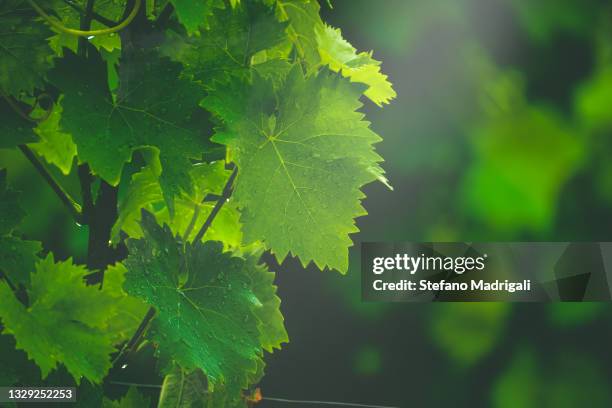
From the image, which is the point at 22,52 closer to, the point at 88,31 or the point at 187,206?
the point at 88,31

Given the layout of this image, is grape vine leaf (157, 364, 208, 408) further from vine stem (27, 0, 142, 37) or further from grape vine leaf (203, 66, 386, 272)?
vine stem (27, 0, 142, 37)

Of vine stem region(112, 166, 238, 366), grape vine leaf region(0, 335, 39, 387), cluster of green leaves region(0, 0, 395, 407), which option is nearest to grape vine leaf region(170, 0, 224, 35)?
cluster of green leaves region(0, 0, 395, 407)

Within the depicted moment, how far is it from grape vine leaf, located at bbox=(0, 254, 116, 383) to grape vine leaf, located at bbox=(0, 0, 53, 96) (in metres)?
0.11

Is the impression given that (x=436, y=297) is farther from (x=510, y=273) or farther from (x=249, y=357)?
(x=249, y=357)

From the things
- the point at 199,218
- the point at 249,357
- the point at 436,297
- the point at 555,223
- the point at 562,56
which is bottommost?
the point at 249,357

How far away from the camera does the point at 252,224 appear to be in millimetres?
474

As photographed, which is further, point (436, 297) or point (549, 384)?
point (549, 384)

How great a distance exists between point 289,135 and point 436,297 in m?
0.77

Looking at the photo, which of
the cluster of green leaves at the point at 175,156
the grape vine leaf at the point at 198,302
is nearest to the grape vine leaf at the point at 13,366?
the cluster of green leaves at the point at 175,156

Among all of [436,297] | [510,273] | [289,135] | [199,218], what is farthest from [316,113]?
[510,273]

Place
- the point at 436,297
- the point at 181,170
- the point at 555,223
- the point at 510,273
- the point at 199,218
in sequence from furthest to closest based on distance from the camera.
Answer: the point at 555,223 < the point at 510,273 < the point at 436,297 < the point at 199,218 < the point at 181,170

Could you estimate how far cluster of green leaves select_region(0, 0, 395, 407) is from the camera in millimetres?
450

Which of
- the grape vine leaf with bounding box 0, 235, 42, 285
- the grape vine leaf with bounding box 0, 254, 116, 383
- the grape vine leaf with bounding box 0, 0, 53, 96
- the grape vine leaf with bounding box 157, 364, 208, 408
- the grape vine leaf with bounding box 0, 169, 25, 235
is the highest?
the grape vine leaf with bounding box 0, 0, 53, 96

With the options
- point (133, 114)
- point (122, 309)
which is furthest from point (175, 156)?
point (122, 309)
